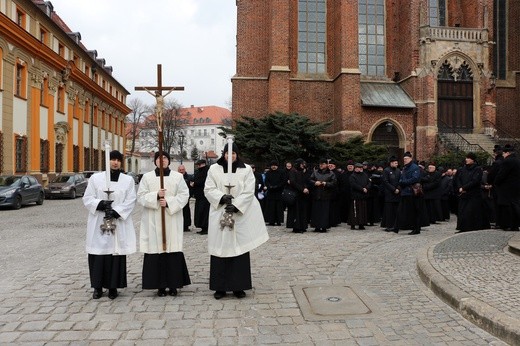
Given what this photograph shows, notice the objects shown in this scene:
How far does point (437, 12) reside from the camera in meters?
30.8

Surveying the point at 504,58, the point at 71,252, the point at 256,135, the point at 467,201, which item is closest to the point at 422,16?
the point at 504,58

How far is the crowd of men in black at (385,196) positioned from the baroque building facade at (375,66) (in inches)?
565

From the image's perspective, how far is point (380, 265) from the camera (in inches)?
310

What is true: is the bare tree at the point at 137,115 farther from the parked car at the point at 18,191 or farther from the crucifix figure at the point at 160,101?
the crucifix figure at the point at 160,101

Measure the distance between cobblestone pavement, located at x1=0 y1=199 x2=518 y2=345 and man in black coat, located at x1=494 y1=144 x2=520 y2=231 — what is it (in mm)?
3270

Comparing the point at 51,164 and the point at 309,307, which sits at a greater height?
the point at 51,164

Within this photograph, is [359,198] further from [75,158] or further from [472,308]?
[75,158]

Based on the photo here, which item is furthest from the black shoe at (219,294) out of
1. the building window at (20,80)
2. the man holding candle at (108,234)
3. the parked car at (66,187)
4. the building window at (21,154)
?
the building window at (20,80)

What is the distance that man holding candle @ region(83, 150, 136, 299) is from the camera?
19.5ft

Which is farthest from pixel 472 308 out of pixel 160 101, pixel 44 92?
pixel 44 92

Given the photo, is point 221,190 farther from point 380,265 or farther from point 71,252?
point 71,252

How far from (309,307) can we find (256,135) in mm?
19004

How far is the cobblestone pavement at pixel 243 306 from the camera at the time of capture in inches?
179

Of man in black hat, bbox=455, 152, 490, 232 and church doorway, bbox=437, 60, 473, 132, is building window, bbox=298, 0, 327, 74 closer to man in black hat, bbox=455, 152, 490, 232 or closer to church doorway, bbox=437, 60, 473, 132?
church doorway, bbox=437, 60, 473, 132
